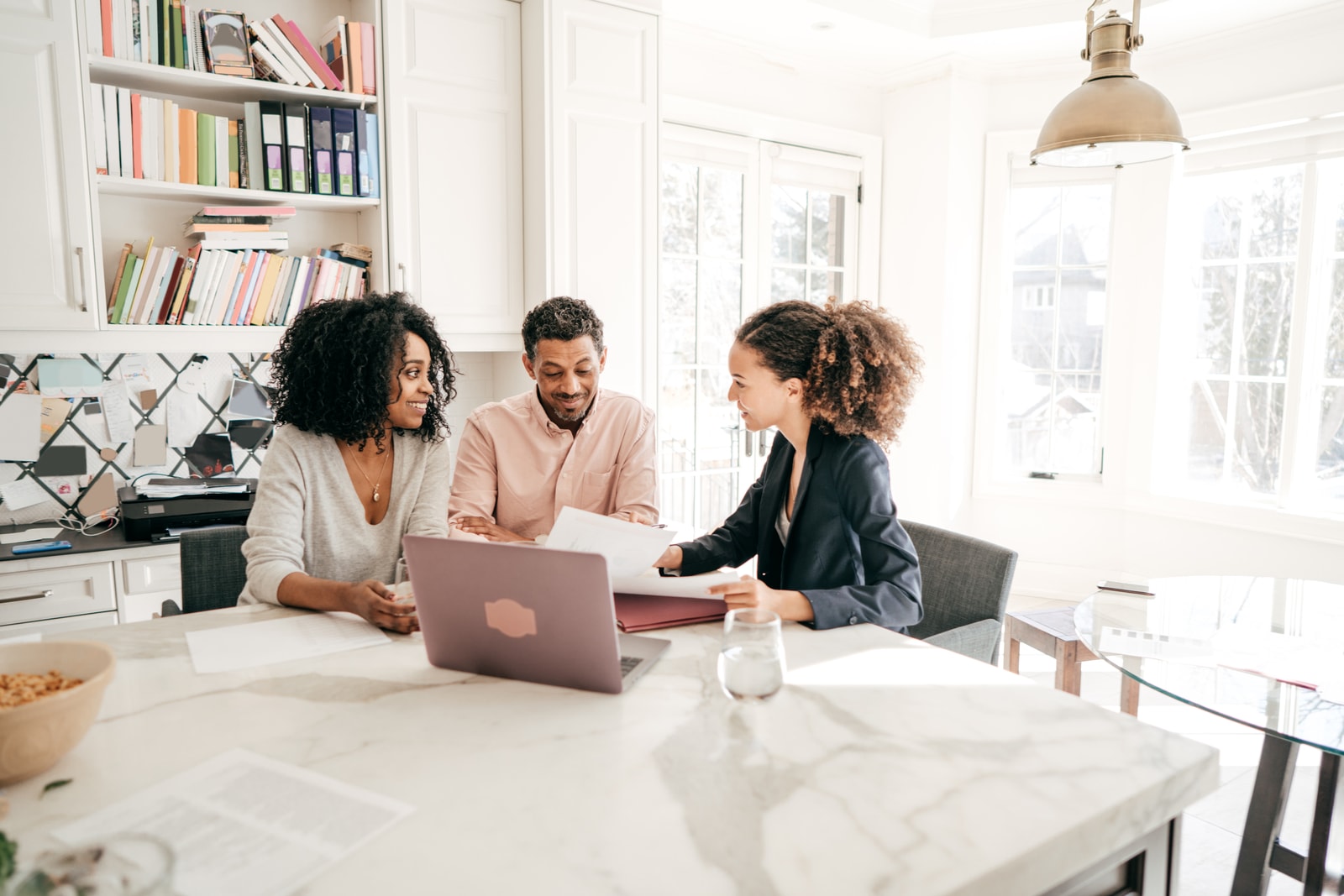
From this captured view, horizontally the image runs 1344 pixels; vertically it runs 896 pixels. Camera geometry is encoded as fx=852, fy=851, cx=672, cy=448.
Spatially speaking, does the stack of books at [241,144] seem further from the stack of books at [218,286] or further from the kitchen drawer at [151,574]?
the kitchen drawer at [151,574]

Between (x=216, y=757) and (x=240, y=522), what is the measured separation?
1.82 m

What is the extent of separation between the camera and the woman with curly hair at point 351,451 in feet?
5.59

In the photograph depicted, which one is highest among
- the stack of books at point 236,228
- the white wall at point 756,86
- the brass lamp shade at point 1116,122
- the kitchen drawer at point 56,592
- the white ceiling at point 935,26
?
the white ceiling at point 935,26

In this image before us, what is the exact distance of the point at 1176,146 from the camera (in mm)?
1846

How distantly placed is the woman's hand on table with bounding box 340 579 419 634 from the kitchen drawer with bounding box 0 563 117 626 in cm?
140

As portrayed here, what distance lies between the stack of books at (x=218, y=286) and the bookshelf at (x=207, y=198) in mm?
35

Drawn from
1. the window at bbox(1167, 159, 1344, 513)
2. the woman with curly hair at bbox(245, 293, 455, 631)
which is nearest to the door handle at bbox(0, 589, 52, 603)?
the woman with curly hair at bbox(245, 293, 455, 631)

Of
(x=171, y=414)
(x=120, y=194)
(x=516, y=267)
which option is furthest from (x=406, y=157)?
(x=171, y=414)

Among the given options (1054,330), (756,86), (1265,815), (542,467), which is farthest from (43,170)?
(1054,330)

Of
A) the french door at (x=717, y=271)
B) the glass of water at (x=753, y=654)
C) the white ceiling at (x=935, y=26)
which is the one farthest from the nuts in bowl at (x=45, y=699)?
the white ceiling at (x=935, y=26)

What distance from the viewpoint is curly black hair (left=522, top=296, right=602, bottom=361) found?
2.21m

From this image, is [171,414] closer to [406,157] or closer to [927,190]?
[406,157]

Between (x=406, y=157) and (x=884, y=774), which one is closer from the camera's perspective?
(x=884, y=774)

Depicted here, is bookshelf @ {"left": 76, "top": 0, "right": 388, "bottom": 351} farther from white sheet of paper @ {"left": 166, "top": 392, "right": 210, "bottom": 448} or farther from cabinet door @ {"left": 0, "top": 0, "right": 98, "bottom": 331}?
white sheet of paper @ {"left": 166, "top": 392, "right": 210, "bottom": 448}
